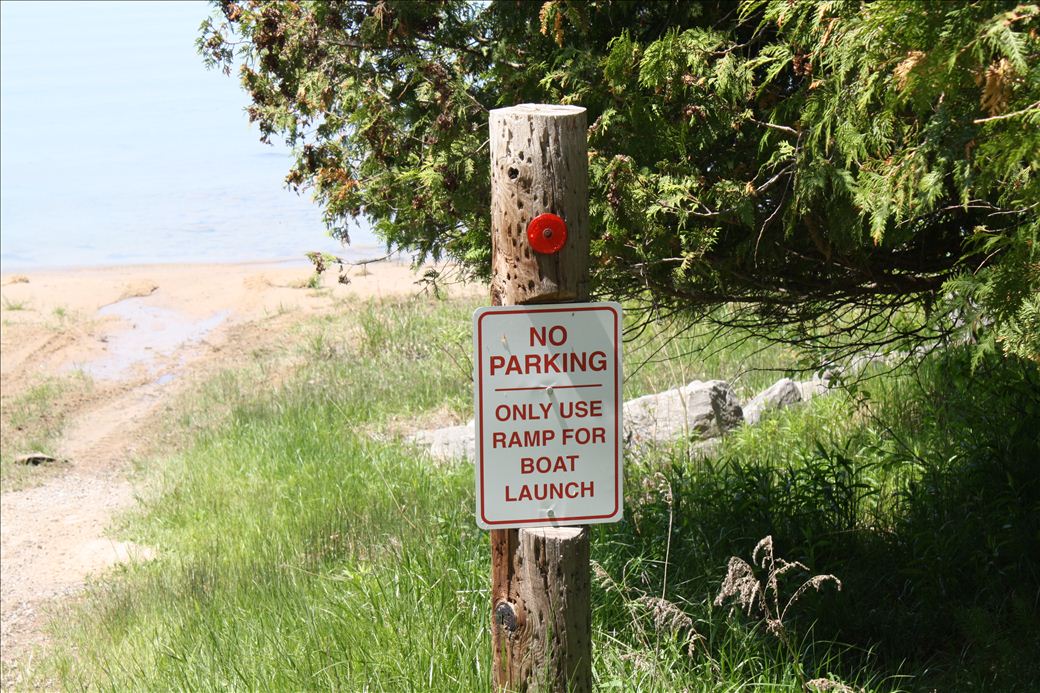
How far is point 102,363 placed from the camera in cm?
1556

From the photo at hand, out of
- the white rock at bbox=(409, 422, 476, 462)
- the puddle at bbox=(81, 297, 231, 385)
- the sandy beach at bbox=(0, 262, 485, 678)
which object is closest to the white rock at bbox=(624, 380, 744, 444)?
the white rock at bbox=(409, 422, 476, 462)

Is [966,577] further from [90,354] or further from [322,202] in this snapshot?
[90,354]

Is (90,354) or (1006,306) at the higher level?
→ (1006,306)

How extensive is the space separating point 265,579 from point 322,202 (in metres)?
2.10

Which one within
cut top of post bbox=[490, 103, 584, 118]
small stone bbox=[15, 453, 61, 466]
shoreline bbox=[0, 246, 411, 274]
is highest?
cut top of post bbox=[490, 103, 584, 118]

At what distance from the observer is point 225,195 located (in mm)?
34438

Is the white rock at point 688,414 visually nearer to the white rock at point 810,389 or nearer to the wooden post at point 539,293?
the white rock at point 810,389

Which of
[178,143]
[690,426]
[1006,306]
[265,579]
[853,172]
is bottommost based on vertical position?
[265,579]

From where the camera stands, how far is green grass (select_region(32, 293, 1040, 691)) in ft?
12.5

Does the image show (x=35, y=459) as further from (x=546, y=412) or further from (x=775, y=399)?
(x=546, y=412)

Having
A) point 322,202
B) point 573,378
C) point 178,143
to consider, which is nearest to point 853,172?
point 573,378

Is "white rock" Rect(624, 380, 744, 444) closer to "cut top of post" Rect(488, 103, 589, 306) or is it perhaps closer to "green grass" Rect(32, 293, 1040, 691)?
"green grass" Rect(32, 293, 1040, 691)

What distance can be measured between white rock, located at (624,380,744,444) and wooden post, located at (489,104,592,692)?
3.72 metres

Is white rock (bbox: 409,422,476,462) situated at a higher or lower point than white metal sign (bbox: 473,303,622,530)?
lower
